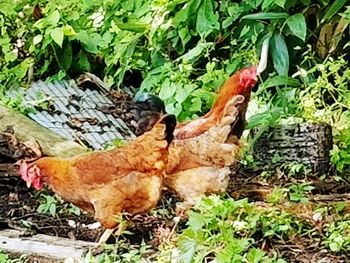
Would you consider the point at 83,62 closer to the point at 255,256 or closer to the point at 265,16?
the point at 265,16

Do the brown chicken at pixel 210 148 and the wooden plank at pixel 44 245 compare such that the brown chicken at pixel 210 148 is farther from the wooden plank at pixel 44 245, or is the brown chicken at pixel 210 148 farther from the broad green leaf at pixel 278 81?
the broad green leaf at pixel 278 81

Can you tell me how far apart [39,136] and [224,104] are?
3.57ft

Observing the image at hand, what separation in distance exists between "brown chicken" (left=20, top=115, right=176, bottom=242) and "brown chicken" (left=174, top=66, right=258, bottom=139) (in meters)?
0.50

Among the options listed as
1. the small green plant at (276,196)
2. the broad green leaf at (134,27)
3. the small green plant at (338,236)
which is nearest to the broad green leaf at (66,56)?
the broad green leaf at (134,27)

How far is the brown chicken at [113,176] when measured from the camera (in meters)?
3.12

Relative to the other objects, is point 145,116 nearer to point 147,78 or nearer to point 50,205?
point 50,205

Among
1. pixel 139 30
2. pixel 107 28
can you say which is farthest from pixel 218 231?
pixel 107 28

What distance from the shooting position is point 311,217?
3.37 metres

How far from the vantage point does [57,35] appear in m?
5.58

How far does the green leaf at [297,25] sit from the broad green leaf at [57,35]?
1.62 meters

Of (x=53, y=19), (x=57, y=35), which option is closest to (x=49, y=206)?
(x=57, y=35)

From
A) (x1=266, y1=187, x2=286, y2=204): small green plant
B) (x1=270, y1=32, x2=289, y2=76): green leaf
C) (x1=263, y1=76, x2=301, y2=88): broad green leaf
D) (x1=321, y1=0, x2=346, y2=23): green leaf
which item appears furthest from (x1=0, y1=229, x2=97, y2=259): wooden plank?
(x1=321, y1=0, x2=346, y2=23): green leaf

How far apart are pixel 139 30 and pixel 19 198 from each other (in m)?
1.77

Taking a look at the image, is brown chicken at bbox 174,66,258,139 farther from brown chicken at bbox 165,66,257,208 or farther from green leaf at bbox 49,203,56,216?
green leaf at bbox 49,203,56,216
